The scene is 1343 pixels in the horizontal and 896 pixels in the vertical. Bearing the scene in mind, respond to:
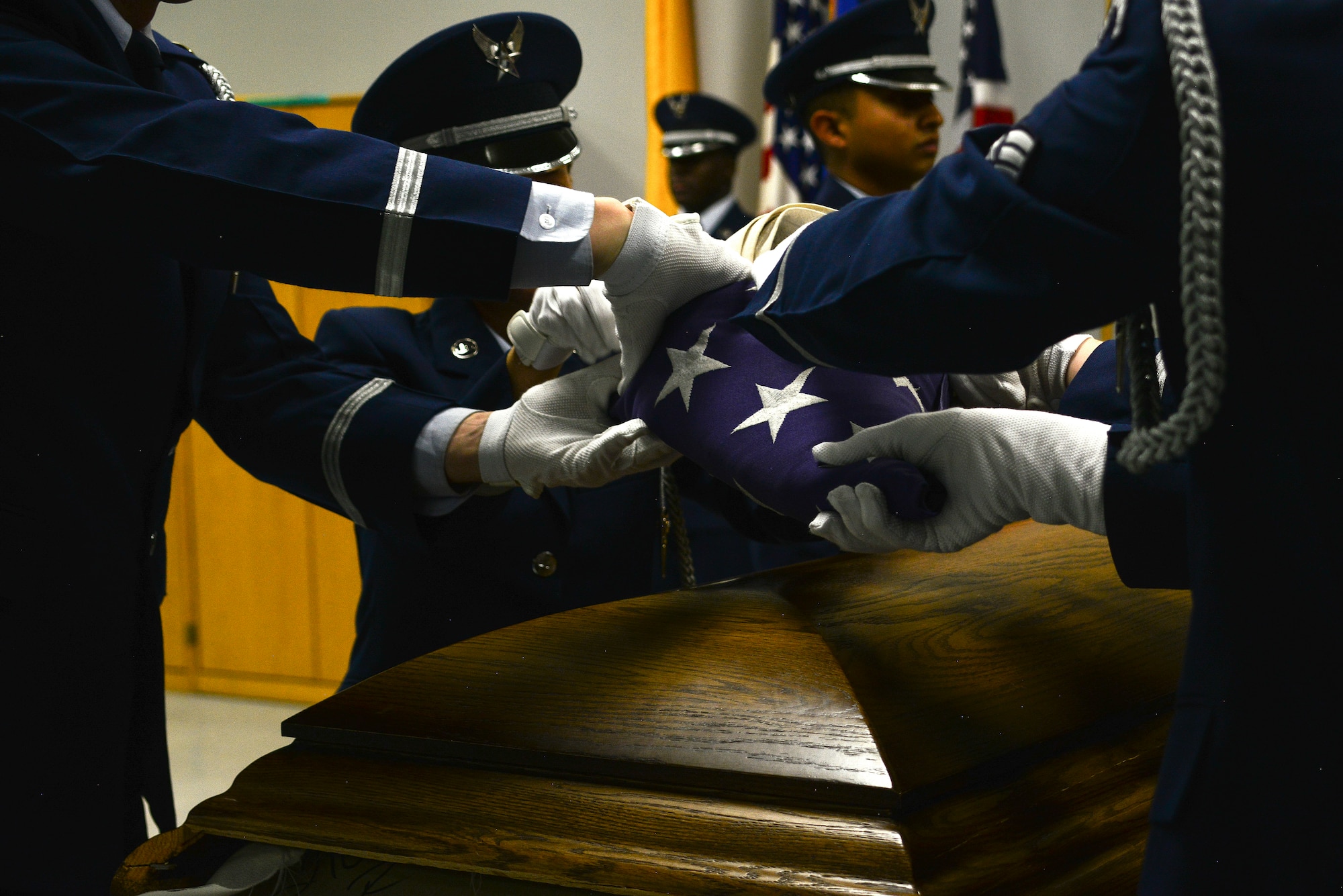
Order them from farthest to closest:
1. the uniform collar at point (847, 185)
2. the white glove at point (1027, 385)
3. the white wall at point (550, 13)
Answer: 1. the white wall at point (550, 13)
2. the uniform collar at point (847, 185)
3. the white glove at point (1027, 385)

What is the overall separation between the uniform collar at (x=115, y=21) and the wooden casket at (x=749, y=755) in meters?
0.71

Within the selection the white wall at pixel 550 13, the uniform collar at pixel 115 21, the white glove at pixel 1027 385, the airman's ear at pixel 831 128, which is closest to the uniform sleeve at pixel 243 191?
the uniform collar at pixel 115 21

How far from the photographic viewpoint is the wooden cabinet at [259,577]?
3791 millimetres

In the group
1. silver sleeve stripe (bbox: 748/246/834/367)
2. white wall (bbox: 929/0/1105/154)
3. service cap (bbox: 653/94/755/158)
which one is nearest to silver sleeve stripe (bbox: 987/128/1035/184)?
silver sleeve stripe (bbox: 748/246/834/367)

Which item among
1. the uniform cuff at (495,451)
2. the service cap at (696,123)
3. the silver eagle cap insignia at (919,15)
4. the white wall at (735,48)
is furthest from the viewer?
the white wall at (735,48)

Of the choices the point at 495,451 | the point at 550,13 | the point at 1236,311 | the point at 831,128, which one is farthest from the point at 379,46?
the point at 1236,311

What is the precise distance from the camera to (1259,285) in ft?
1.79

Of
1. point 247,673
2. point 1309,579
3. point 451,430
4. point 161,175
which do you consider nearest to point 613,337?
point 451,430

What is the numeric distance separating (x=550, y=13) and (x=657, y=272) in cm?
290

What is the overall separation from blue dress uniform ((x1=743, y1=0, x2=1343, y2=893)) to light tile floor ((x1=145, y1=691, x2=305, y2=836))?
2663 millimetres

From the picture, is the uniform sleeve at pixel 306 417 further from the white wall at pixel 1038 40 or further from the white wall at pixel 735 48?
the white wall at pixel 735 48

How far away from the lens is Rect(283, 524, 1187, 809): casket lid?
72cm

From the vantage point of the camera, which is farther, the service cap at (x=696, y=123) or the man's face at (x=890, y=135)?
the service cap at (x=696, y=123)

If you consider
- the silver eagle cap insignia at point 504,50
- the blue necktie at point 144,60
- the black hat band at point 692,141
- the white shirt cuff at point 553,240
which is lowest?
the white shirt cuff at point 553,240
